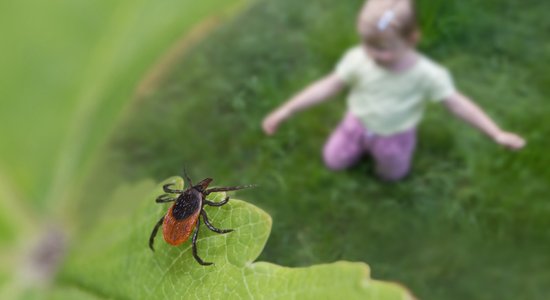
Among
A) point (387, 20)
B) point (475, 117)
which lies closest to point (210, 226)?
point (387, 20)

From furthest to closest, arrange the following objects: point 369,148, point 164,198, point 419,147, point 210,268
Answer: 1. point 419,147
2. point 369,148
3. point 164,198
4. point 210,268

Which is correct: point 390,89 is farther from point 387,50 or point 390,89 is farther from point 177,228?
point 177,228

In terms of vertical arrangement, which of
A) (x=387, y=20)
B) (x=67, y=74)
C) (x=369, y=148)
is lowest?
(x=369, y=148)

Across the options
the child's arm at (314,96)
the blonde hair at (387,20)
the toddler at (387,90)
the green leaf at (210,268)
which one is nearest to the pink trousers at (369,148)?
the toddler at (387,90)

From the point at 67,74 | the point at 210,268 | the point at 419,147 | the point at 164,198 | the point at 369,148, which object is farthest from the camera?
the point at 419,147

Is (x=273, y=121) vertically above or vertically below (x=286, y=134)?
above

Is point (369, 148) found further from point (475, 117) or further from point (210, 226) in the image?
point (210, 226)

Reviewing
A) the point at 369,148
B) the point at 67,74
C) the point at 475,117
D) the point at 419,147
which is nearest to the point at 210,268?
the point at 67,74

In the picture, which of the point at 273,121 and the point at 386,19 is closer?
the point at 386,19
